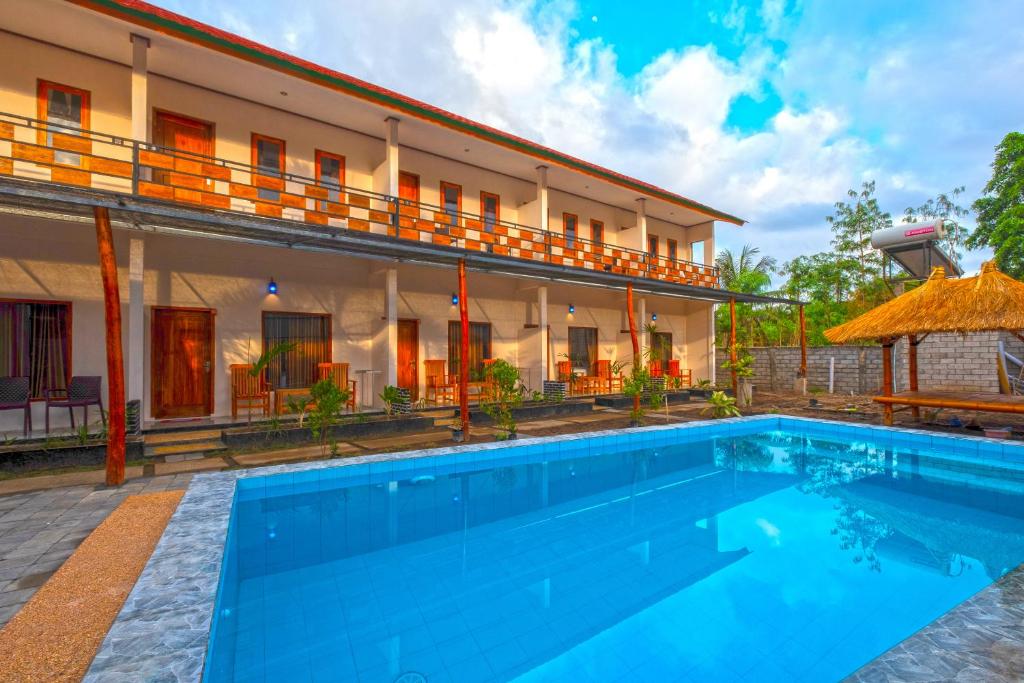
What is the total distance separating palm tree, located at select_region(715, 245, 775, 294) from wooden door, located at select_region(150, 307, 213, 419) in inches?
923

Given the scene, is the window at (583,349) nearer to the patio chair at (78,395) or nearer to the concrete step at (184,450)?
the concrete step at (184,450)

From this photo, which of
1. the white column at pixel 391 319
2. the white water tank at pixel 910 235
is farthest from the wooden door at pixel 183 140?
the white water tank at pixel 910 235

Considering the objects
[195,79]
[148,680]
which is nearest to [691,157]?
[195,79]

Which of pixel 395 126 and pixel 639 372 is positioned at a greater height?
pixel 395 126

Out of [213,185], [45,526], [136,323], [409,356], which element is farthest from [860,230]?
[45,526]

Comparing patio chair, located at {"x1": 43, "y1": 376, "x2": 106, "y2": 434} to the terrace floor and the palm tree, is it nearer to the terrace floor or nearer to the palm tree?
the terrace floor

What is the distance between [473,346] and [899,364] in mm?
12113

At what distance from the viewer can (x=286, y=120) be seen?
385 inches

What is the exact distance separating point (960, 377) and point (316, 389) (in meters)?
15.5

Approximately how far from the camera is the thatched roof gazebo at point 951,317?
764 centimetres

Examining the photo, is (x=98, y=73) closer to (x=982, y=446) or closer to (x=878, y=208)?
(x=982, y=446)

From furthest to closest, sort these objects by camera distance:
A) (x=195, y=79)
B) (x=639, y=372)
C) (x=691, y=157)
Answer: (x=691, y=157) < (x=639, y=372) < (x=195, y=79)

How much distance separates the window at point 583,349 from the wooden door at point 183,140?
1001 centimetres

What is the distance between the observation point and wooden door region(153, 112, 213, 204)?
26.2 feet
